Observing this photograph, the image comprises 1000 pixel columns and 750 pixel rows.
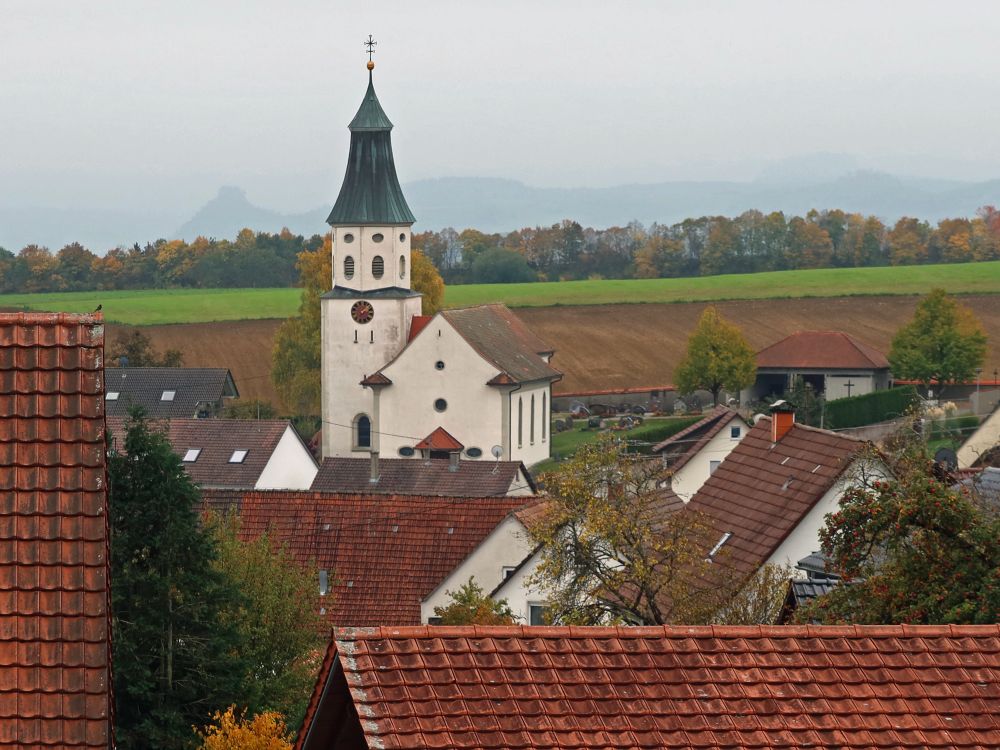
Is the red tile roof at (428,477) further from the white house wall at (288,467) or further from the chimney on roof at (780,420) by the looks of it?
the chimney on roof at (780,420)

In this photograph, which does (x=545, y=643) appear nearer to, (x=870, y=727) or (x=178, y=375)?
(x=870, y=727)

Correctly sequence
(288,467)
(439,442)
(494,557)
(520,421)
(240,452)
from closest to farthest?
1. (494,557)
2. (240,452)
3. (288,467)
4. (439,442)
5. (520,421)

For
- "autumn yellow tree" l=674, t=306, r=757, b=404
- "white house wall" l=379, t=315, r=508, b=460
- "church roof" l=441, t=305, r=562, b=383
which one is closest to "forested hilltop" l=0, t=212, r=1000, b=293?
"church roof" l=441, t=305, r=562, b=383

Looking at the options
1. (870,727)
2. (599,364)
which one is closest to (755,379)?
(599,364)

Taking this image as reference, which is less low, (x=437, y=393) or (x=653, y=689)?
(x=653, y=689)

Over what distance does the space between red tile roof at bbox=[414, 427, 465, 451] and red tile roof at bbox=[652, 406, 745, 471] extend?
1809cm

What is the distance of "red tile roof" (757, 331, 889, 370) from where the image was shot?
311 ft

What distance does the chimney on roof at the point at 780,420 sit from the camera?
100 feet

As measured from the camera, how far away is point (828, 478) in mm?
27672

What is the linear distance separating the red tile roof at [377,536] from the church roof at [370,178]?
136ft

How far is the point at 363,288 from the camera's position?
7931 centimetres

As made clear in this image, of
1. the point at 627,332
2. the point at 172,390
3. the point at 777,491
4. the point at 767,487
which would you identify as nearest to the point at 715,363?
the point at 172,390

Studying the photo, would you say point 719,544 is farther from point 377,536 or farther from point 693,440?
point 693,440

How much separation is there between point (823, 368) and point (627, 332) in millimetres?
21659
